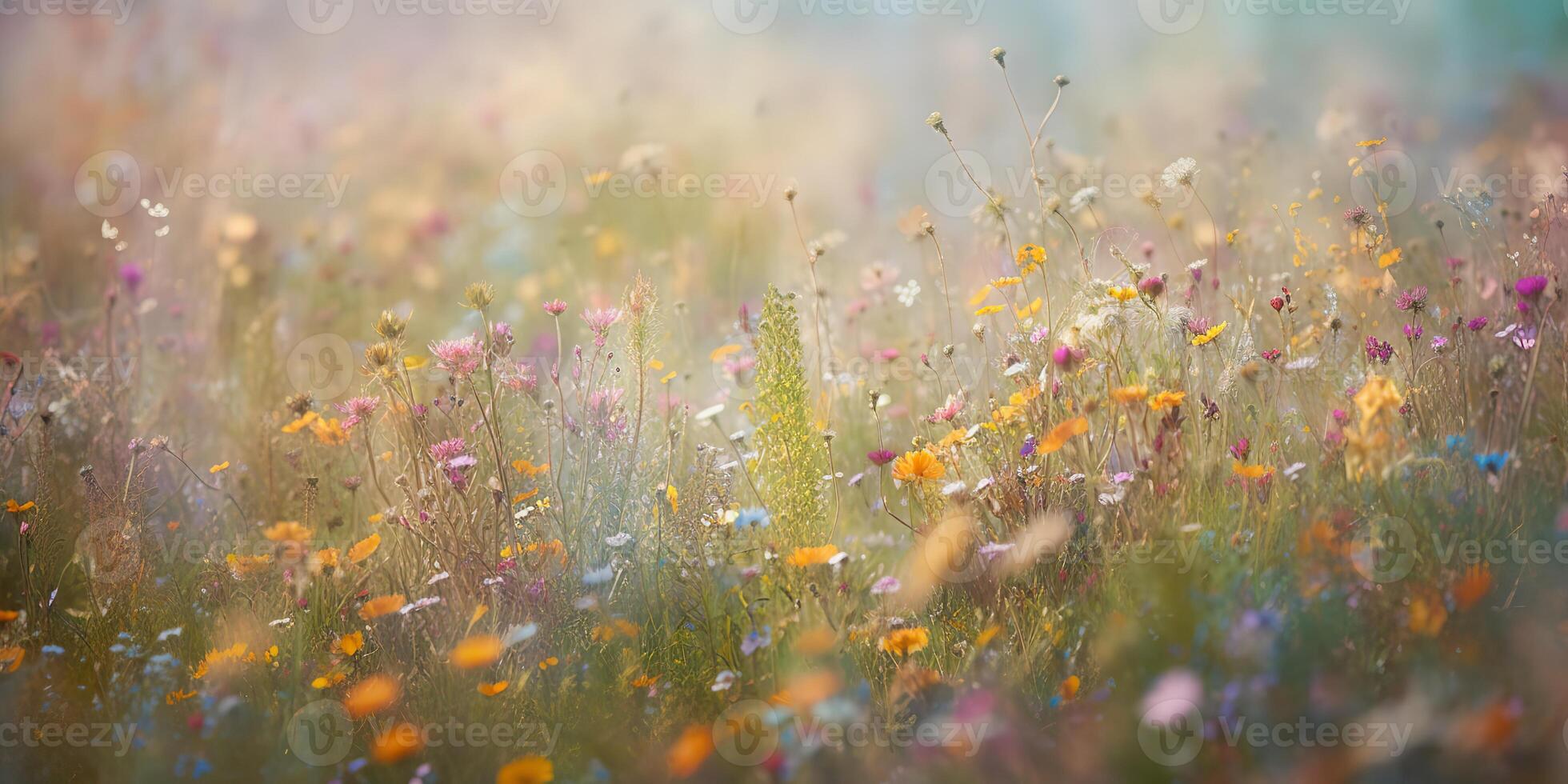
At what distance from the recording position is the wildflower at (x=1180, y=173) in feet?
8.80

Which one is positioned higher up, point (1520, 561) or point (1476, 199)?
point (1476, 199)

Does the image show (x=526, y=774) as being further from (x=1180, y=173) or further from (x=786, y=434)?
(x=1180, y=173)

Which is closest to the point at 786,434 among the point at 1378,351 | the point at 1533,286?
Answer: the point at 1378,351

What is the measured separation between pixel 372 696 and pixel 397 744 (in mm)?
272

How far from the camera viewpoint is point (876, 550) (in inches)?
112

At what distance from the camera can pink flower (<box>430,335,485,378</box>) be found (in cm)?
235

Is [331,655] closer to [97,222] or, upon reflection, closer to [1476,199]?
[1476,199]

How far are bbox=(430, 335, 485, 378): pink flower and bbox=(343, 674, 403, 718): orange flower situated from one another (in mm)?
714

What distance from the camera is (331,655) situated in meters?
2.34

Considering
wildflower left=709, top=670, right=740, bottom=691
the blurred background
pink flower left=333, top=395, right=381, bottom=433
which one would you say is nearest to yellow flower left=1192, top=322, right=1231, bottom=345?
wildflower left=709, top=670, right=740, bottom=691

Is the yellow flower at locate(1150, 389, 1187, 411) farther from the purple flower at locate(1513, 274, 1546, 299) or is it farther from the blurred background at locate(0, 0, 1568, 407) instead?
the blurred background at locate(0, 0, 1568, 407)

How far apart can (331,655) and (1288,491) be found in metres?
2.21

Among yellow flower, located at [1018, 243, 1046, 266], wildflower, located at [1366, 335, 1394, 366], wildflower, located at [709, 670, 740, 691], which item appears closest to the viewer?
wildflower, located at [709, 670, 740, 691]

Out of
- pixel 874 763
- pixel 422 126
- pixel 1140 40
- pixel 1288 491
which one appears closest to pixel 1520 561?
pixel 1288 491
